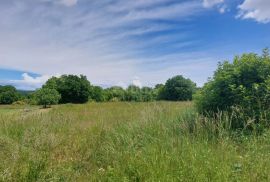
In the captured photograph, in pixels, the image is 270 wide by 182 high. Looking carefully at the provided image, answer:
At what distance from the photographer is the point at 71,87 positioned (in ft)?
152

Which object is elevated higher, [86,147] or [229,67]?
[229,67]

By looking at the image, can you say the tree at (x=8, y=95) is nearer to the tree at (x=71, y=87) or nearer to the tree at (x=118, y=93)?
the tree at (x=71, y=87)

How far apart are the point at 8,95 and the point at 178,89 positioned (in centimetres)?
4274

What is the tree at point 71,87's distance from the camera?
152 ft

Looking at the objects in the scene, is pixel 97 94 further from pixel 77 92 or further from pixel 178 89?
pixel 178 89

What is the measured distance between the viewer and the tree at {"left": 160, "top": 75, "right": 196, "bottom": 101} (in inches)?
1413

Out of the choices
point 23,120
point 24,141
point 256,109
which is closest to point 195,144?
point 256,109

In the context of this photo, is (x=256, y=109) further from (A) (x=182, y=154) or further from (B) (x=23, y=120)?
(B) (x=23, y=120)

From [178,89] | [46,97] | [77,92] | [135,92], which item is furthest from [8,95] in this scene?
[135,92]

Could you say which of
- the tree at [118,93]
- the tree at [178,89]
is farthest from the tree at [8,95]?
the tree at [178,89]

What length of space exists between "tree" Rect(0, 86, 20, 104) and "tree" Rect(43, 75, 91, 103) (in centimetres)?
1752

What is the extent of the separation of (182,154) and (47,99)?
34.4m

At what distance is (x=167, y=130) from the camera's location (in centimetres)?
466

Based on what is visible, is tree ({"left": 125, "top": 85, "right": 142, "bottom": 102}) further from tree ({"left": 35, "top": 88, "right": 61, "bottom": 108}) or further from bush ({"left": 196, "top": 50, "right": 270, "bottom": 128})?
tree ({"left": 35, "top": 88, "right": 61, "bottom": 108})
